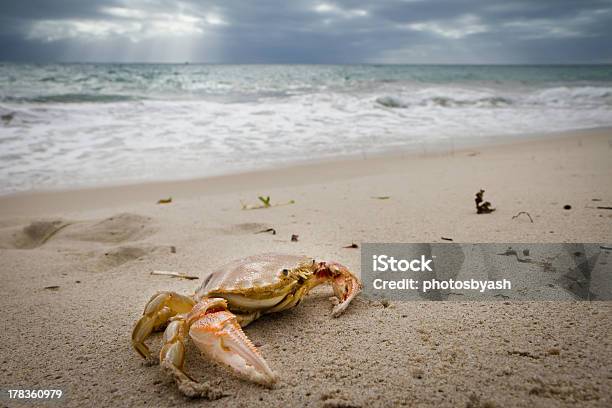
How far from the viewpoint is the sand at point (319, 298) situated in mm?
1658

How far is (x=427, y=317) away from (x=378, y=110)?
12.8 metres

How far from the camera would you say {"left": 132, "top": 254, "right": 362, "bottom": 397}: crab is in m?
1.68

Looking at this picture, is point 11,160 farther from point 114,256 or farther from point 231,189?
point 114,256

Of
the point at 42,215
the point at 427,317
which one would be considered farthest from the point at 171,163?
the point at 427,317

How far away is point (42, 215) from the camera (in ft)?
16.1

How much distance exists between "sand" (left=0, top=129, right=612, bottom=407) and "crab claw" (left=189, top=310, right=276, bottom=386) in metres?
0.08

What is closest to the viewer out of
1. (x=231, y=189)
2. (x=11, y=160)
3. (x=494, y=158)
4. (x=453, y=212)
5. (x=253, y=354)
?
(x=253, y=354)

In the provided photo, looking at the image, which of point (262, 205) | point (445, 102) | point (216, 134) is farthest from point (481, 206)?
point (445, 102)

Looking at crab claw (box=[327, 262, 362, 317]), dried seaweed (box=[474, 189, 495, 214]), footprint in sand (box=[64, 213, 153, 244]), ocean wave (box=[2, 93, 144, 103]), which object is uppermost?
ocean wave (box=[2, 93, 144, 103])

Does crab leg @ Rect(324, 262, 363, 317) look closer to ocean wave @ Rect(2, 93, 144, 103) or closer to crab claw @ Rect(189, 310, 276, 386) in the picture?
crab claw @ Rect(189, 310, 276, 386)

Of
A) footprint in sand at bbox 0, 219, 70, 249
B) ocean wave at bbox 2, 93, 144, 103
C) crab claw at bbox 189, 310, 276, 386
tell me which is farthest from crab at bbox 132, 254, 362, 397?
ocean wave at bbox 2, 93, 144, 103

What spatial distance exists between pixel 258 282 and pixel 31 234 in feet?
11.4

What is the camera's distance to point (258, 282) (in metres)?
1.96

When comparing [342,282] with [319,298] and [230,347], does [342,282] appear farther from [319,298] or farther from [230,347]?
[230,347]
